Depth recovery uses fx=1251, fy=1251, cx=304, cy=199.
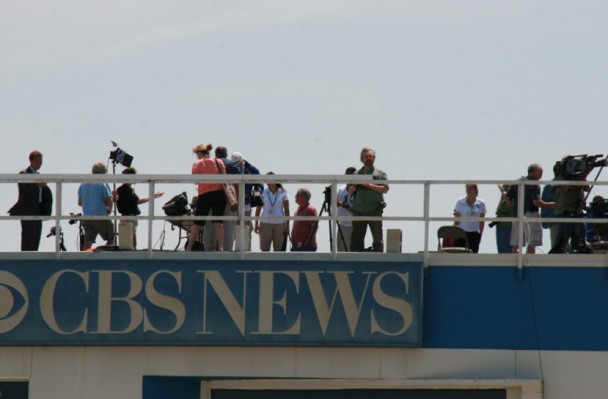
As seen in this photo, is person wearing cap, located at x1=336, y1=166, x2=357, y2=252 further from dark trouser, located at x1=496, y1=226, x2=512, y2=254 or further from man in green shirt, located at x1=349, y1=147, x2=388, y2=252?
dark trouser, located at x1=496, y1=226, x2=512, y2=254

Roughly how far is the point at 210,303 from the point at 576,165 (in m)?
5.43

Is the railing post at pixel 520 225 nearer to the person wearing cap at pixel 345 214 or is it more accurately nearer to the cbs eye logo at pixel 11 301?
the person wearing cap at pixel 345 214

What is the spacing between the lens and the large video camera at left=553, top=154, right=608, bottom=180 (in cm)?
1744

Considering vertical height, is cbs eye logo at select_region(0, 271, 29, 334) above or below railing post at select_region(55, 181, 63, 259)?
below

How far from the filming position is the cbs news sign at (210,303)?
55.4 ft

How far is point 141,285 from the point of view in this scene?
1708 cm

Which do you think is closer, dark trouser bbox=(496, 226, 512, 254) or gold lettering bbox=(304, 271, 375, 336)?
gold lettering bbox=(304, 271, 375, 336)

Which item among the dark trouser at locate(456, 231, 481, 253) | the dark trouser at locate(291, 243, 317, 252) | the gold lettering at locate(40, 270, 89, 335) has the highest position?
the dark trouser at locate(456, 231, 481, 253)

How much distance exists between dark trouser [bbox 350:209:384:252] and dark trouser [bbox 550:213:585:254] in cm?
249

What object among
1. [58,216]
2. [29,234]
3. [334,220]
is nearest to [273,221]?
[334,220]

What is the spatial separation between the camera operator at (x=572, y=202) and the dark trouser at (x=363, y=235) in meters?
2.49

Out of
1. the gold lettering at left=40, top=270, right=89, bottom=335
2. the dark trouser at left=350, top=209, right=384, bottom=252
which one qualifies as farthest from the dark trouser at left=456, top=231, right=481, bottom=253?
the gold lettering at left=40, top=270, right=89, bottom=335

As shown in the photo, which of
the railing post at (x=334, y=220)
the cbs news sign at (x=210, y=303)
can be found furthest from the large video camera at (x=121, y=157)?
the railing post at (x=334, y=220)

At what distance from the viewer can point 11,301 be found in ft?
56.3
